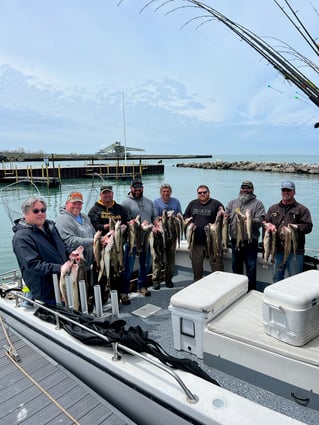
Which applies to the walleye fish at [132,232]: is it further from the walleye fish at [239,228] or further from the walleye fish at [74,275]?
the walleye fish at [239,228]

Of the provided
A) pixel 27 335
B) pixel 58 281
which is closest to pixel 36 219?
pixel 58 281

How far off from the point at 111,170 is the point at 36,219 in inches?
1860

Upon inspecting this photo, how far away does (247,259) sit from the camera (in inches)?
191

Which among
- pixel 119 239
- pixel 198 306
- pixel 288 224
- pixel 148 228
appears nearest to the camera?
pixel 198 306

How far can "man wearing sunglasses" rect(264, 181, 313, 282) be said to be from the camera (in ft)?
14.4

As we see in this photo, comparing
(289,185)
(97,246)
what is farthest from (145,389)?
(289,185)

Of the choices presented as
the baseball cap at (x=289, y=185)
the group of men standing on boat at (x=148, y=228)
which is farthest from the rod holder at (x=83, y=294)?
the baseball cap at (x=289, y=185)

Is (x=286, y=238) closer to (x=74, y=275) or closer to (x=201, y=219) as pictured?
(x=201, y=219)

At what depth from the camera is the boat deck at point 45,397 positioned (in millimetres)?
2570

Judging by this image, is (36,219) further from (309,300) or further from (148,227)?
(309,300)

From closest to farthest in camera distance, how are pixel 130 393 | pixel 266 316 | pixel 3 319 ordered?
pixel 130 393 → pixel 266 316 → pixel 3 319

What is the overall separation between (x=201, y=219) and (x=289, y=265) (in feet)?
4.97

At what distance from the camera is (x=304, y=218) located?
4383mm

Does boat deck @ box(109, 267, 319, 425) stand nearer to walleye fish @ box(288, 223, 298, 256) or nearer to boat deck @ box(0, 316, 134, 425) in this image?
boat deck @ box(0, 316, 134, 425)
